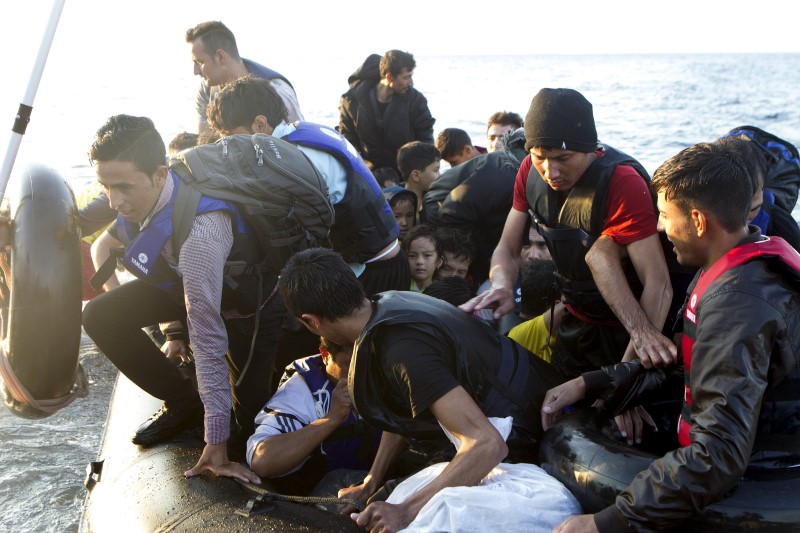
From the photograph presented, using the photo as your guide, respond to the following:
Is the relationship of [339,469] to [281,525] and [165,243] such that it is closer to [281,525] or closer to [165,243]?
[281,525]

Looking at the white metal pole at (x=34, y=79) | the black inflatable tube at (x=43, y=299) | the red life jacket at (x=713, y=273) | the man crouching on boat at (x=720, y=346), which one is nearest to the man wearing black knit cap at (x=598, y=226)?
the red life jacket at (x=713, y=273)

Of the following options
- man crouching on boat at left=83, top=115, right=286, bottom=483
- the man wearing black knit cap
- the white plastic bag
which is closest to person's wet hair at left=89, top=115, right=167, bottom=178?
man crouching on boat at left=83, top=115, right=286, bottom=483

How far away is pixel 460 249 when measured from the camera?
17.2 ft

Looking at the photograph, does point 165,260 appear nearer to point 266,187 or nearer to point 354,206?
point 266,187

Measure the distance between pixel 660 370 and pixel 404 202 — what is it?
328cm

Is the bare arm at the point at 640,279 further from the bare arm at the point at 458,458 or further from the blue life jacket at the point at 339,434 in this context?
the blue life jacket at the point at 339,434

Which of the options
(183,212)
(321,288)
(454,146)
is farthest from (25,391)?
(454,146)

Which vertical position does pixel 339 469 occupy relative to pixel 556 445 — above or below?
below

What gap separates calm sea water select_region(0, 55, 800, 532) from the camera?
544 cm

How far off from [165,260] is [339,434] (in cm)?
99

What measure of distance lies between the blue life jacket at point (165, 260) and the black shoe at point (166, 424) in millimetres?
553

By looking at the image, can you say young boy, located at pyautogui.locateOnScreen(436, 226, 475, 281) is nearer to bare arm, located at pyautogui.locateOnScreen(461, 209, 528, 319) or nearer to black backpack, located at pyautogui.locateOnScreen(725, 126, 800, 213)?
bare arm, located at pyautogui.locateOnScreen(461, 209, 528, 319)

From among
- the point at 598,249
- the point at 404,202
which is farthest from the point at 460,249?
the point at 598,249

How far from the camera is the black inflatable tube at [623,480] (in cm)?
246
